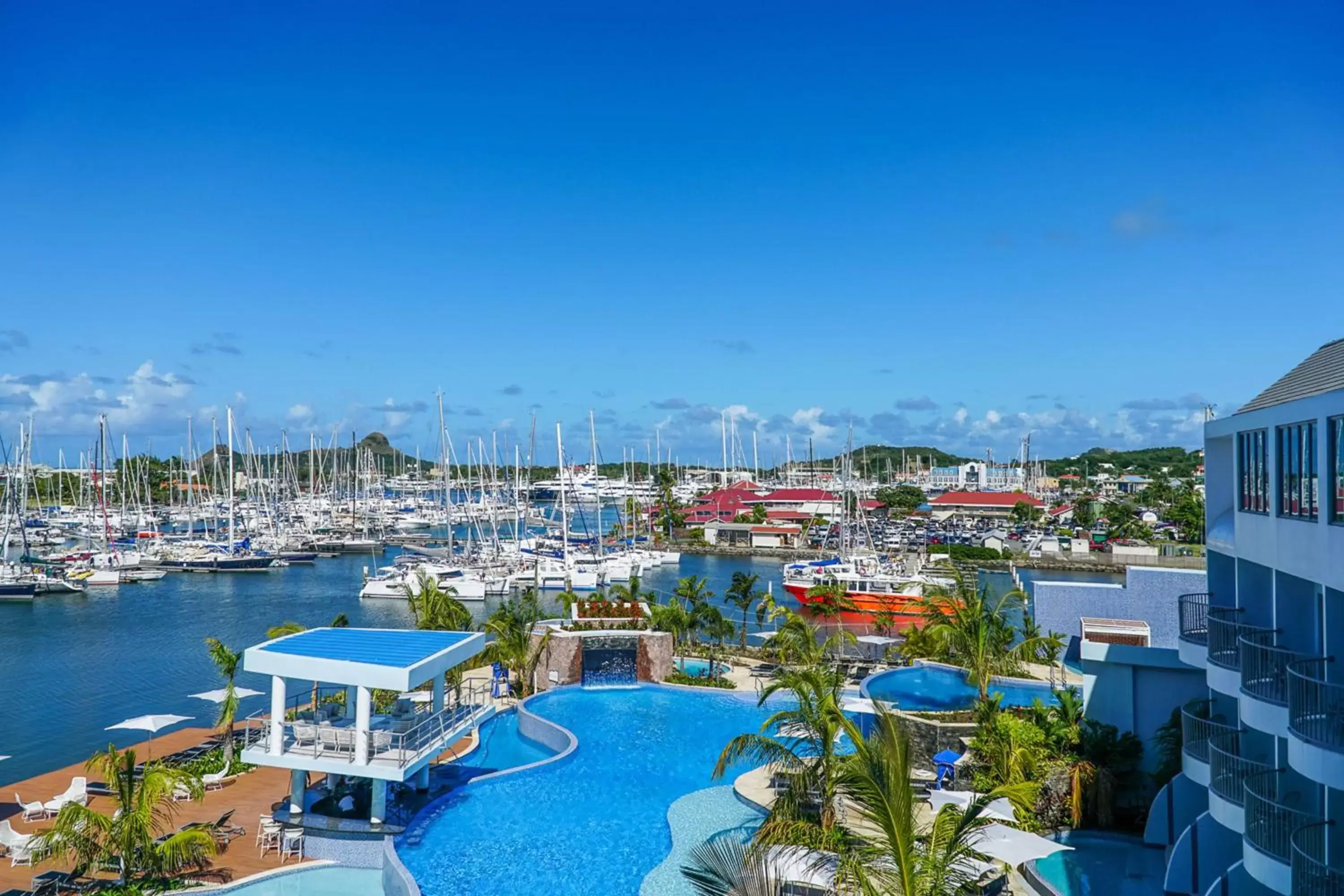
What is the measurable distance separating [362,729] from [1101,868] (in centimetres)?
1287

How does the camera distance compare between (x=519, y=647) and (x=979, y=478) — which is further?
(x=979, y=478)

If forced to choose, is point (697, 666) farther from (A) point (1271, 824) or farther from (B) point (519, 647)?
(A) point (1271, 824)

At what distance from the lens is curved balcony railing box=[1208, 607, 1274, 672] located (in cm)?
1191

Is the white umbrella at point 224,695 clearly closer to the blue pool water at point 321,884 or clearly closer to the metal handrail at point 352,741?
the metal handrail at point 352,741

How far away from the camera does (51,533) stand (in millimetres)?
93938

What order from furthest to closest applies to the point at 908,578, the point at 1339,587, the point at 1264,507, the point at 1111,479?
the point at 1111,479 < the point at 908,578 < the point at 1264,507 < the point at 1339,587

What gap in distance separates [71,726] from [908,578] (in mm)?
39638

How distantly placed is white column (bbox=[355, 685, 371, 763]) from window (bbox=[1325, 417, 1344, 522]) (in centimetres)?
1455

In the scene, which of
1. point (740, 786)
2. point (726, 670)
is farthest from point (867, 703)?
point (726, 670)

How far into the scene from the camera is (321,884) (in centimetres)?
1634

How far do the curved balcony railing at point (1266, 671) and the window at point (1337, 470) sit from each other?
1627 mm

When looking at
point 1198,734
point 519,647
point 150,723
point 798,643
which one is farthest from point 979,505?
point 1198,734

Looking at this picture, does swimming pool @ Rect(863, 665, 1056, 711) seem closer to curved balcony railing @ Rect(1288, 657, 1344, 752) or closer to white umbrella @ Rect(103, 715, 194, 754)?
curved balcony railing @ Rect(1288, 657, 1344, 752)

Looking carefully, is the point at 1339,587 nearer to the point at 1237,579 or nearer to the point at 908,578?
the point at 1237,579
